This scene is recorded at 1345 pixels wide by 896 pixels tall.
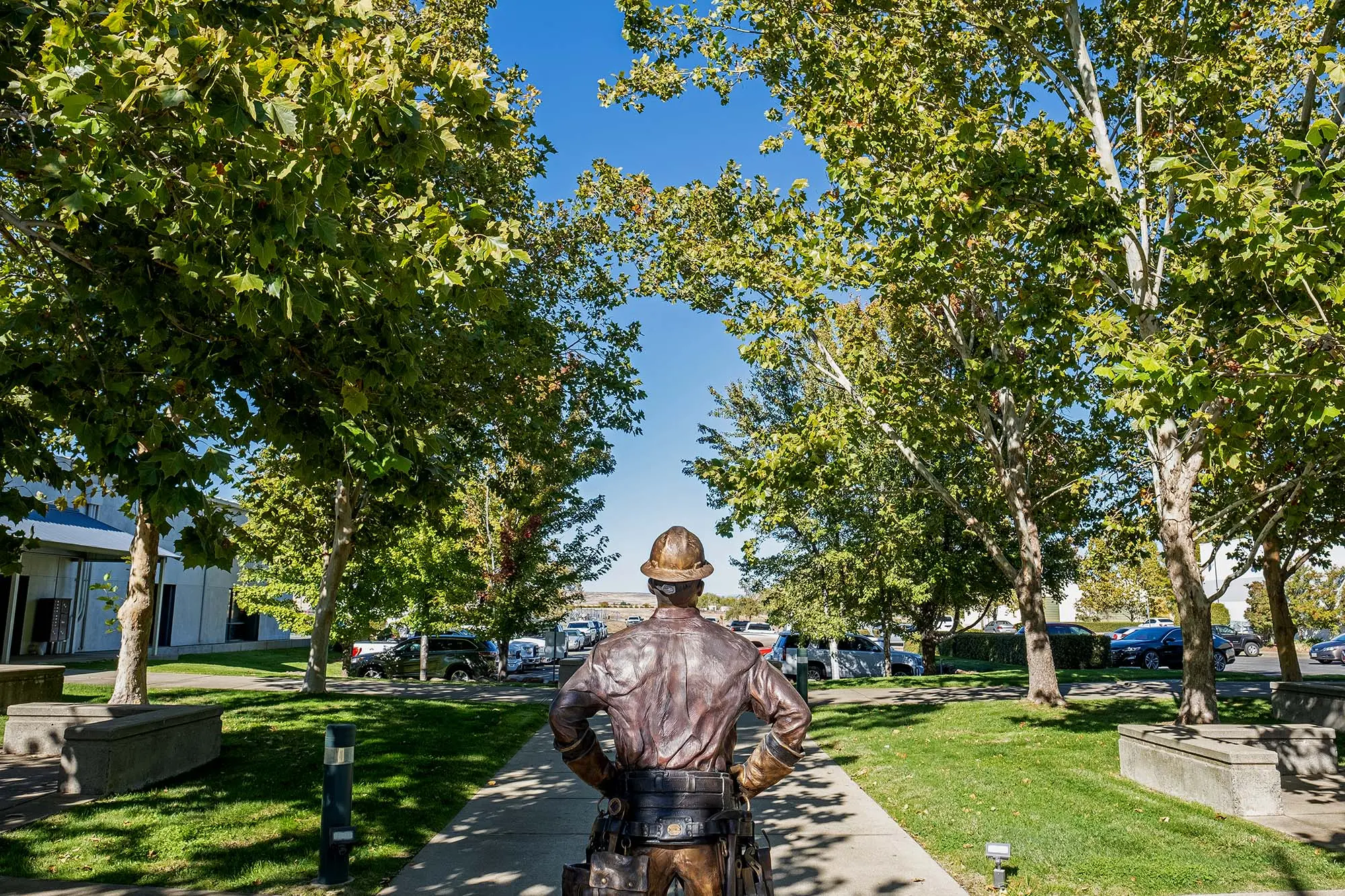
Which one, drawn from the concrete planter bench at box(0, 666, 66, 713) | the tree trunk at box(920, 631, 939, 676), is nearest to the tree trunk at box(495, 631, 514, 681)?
the concrete planter bench at box(0, 666, 66, 713)

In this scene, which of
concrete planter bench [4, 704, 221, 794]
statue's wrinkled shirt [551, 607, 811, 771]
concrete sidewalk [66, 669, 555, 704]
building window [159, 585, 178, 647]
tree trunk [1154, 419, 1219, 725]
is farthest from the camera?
building window [159, 585, 178, 647]

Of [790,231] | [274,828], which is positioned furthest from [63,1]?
[790,231]

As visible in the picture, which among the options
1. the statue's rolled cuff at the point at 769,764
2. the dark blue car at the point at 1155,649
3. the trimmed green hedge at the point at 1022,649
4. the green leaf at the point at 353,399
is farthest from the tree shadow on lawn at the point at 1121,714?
the dark blue car at the point at 1155,649

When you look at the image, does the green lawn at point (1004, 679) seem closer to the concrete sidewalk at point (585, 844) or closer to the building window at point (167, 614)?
the concrete sidewalk at point (585, 844)

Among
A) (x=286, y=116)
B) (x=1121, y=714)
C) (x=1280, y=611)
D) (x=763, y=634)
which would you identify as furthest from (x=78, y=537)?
(x=1280, y=611)

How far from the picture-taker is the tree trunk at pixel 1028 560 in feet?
47.5

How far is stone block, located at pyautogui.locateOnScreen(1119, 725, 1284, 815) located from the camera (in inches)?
288

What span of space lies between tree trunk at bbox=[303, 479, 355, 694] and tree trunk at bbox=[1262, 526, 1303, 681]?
16342 mm

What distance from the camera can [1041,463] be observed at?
1972cm

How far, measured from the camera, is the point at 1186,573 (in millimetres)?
10703

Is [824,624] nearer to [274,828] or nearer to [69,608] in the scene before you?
[274,828]

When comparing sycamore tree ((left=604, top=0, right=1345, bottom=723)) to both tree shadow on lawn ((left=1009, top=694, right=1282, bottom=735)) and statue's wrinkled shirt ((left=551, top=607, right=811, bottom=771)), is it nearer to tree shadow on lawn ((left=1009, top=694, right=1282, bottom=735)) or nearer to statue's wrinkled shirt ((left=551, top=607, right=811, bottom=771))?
tree shadow on lawn ((left=1009, top=694, right=1282, bottom=735))

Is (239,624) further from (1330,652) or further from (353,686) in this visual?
(1330,652)

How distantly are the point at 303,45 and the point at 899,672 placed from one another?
2579cm
